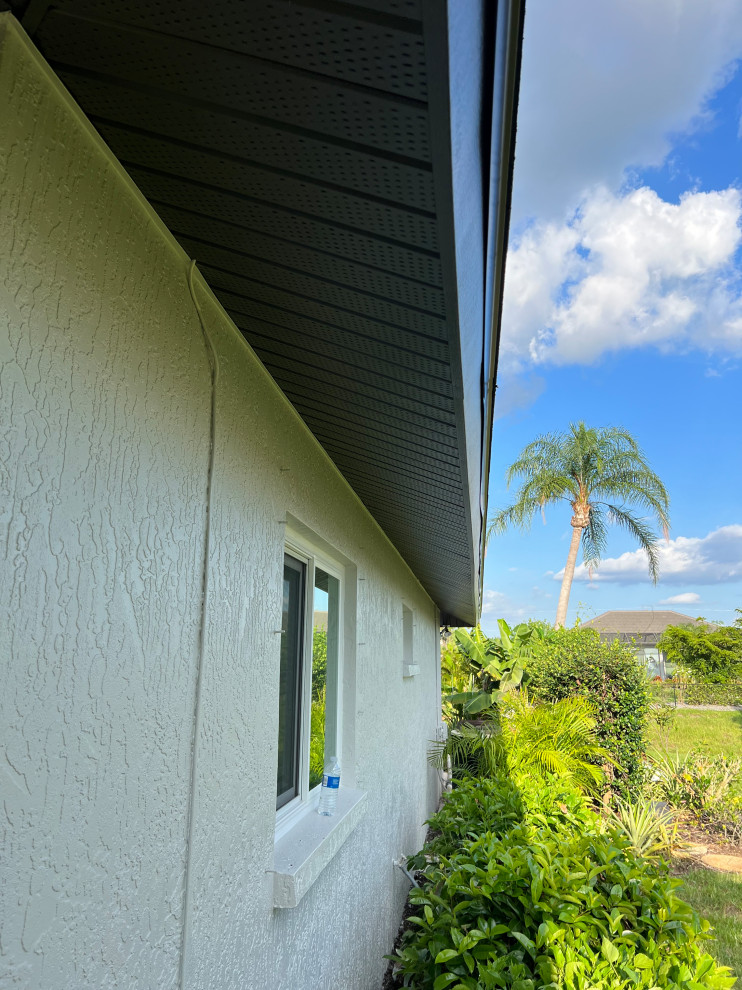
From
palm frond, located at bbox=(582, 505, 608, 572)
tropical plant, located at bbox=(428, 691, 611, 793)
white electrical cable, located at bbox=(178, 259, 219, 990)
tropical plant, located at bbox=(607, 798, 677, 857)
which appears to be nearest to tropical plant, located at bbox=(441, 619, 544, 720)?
tropical plant, located at bbox=(428, 691, 611, 793)

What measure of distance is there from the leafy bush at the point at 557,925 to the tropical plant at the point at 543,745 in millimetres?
3461

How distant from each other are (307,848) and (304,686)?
0.79 m

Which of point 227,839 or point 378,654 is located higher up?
point 378,654

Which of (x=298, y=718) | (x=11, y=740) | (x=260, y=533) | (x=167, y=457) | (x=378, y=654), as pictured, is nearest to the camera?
(x=11, y=740)

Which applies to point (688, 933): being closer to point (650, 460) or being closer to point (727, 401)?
point (650, 460)

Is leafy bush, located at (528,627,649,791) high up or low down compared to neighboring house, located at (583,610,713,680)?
down

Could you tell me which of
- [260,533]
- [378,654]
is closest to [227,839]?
[260,533]

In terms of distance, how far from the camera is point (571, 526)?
77.2 ft

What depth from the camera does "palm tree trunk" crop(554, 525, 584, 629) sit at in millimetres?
21641

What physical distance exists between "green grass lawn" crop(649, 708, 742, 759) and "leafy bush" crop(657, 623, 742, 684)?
398 centimetres

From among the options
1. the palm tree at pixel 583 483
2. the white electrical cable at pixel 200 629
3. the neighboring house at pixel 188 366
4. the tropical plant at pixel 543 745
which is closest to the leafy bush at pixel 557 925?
the neighboring house at pixel 188 366

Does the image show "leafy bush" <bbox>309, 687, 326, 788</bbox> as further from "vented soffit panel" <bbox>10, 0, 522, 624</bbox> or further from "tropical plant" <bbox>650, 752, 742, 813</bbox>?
"tropical plant" <bbox>650, 752, 742, 813</bbox>

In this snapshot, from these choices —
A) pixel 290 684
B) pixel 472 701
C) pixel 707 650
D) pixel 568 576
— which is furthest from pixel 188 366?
pixel 707 650

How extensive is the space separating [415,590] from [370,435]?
5.46 metres
